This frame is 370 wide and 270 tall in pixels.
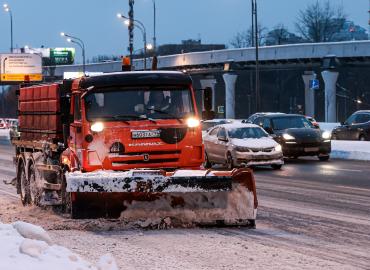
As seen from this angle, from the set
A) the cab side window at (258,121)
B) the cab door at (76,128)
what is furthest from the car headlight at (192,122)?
the cab side window at (258,121)

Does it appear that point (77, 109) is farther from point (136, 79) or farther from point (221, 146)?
point (221, 146)

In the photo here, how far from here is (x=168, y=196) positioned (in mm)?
12438

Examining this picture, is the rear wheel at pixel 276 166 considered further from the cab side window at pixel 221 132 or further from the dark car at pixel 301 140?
the dark car at pixel 301 140

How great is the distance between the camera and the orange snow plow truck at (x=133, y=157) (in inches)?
480

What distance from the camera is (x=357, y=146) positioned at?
34.6 meters

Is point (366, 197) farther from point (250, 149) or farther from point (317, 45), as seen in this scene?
point (317, 45)

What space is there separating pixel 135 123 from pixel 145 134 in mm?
228

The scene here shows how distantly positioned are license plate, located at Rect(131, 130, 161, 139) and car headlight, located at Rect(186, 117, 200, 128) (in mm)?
505

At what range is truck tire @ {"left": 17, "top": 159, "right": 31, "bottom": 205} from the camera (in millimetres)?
16547

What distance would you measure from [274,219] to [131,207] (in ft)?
7.68

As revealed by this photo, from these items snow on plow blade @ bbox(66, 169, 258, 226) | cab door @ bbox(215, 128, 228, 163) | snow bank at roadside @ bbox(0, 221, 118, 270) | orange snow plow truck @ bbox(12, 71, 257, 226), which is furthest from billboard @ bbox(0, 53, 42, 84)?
snow bank at roadside @ bbox(0, 221, 118, 270)

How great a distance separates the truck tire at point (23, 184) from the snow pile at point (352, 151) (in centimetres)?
1683

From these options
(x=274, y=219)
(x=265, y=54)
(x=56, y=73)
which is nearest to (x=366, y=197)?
(x=274, y=219)

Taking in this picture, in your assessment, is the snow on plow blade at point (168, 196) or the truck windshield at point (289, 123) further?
the truck windshield at point (289, 123)
